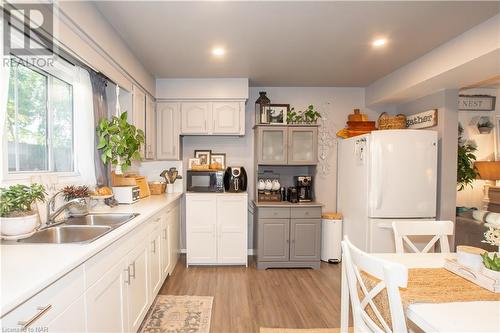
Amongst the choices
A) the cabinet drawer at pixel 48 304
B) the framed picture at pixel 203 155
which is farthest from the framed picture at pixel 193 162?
the cabinet drawer at pixel 48 304

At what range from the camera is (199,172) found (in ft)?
11.5

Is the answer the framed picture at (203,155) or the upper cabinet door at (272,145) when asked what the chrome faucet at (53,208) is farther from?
the upper cabinet door at (272,145)

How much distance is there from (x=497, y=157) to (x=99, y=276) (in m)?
5.33

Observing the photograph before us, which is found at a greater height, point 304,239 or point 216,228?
point 216,228

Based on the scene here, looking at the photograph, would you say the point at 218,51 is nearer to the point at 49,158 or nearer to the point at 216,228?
the point at 49,158

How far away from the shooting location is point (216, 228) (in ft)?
11.0

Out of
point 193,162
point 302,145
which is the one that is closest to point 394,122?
point 302,145

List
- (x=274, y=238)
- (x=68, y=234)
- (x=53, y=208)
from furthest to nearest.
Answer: (x=274, y=238) → (x=53, y=208) → (x=68, y=234)

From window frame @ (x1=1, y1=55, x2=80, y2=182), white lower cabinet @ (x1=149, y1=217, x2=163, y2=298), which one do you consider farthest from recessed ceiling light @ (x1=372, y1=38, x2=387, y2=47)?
window frame @ (x1=1, y1=55, x2=80, y2=182)

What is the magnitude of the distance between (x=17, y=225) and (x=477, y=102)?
17.4ft

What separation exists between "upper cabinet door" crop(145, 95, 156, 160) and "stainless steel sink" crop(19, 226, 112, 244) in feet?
4.80

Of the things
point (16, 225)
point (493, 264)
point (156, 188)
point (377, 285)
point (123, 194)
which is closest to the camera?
point (377, 285)

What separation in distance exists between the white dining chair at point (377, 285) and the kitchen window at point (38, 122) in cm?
214

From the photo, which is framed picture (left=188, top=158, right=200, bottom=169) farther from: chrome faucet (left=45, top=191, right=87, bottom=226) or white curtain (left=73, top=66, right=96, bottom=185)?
chrome faucet (left=45, top=191, right=87, bottom=226)
